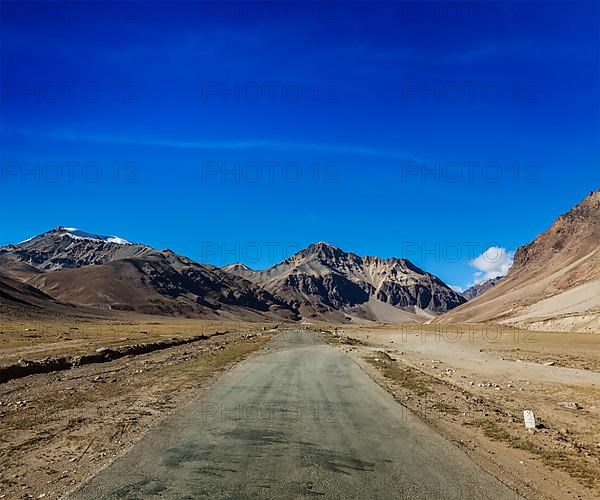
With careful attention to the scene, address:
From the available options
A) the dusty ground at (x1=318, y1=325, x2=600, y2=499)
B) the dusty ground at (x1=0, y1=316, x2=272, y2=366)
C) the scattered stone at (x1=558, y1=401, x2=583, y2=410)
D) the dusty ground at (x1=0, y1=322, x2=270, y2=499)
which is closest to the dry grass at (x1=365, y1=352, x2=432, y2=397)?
the dusty ground at (x1=318, y1=325, x2=600, y2=499)

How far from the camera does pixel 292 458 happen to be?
10891mm

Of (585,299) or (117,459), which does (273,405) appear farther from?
(585,299)

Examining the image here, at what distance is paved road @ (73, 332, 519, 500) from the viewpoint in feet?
29.5

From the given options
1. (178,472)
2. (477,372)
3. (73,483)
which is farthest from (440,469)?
(477,372)

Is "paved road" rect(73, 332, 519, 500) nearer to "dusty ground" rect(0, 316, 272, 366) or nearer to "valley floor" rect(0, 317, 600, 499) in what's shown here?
"valley floor" rect(0, 317, 600, 499)

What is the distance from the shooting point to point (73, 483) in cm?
939

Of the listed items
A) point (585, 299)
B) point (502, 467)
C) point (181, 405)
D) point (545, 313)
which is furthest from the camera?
point (545, 313)

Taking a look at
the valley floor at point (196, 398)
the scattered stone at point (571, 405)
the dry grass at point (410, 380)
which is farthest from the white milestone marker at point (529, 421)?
the dry grass at point (410, 380)

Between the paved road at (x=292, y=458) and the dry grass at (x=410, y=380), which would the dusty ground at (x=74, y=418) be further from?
the dry grass at (x=410, y=380)

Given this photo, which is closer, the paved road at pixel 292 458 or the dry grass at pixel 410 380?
the paved road at pixel 292 458

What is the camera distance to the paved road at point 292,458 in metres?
8.98

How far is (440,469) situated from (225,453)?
185 inches

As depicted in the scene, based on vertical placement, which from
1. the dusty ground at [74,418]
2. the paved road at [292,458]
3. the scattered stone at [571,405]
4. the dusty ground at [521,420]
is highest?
the scattered stone at [571,405]

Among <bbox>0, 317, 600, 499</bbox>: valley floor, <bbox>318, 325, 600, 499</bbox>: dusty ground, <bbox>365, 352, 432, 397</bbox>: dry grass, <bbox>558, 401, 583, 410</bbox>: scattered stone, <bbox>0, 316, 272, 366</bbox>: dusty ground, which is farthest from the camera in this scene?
<bbox>0, 316, 272, 366</bbox>: dusty ground
